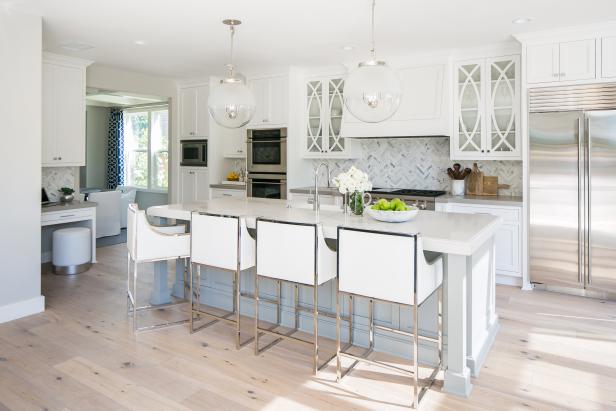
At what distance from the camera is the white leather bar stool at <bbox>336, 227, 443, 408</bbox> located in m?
2.44

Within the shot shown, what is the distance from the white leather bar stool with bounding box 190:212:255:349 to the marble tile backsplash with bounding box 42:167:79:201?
3623 millimetres

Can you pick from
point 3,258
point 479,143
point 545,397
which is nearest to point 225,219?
point 3,258

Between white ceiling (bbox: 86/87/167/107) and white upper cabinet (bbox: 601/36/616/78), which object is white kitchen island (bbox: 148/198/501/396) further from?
white ceiling (bbox: 86/87/167/107)

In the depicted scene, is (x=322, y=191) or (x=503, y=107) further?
(x=322, y=191)

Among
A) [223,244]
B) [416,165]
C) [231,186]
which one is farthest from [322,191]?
[223,244]

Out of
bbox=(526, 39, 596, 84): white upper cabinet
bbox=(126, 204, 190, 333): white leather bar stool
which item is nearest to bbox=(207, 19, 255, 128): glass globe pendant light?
bbox=(126, 204, 190, 333): white leather bar stool

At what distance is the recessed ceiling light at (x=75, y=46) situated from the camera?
4.91m

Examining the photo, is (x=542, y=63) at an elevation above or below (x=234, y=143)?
above

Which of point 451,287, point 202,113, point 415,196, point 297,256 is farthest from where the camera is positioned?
point 202,113

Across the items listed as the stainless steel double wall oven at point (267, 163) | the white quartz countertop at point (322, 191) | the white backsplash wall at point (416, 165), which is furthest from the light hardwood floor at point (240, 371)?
the stainless steel double wall oven at point (267, 163)

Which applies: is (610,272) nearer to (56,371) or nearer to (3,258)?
(56,371)

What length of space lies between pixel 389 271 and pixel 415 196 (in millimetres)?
2699

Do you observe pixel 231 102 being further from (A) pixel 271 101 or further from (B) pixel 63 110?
(B) pixel 63 110

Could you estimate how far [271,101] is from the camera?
6.15 metres
